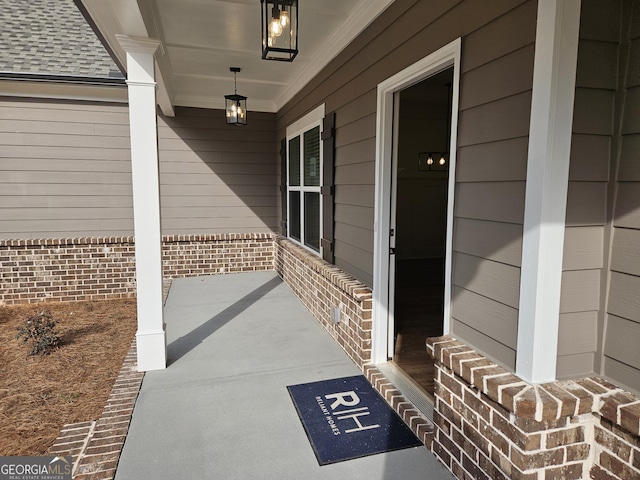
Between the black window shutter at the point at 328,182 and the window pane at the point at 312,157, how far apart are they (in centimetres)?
40

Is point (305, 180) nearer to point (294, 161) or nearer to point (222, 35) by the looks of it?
point (294, 161)

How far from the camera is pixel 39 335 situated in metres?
4.32

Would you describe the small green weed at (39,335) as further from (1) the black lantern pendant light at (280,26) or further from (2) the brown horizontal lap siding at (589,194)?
(2) the brown horizontal lap siding at (589,194)

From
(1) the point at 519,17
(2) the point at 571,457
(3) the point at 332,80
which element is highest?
(3) the point at 332,80

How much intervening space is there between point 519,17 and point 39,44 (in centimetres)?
621

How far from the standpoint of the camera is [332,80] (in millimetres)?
4039

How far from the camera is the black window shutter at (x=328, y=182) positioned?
4.01 metres

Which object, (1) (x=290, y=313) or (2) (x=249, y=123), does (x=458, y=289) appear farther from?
(2) (x=249, y=123)

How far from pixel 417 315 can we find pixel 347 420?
7.60 ft

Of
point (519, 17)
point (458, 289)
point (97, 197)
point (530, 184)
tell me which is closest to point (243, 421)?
point (458, 289)

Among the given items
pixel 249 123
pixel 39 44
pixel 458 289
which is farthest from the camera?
pixel 249 123

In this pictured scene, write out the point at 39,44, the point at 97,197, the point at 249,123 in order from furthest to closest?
the point at 249,123, the point at 97,197, the point at 39,44

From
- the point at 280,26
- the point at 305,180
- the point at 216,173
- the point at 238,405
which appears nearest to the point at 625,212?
the point at 280,26

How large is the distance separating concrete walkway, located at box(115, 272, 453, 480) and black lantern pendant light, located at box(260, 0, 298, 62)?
2.23 m
